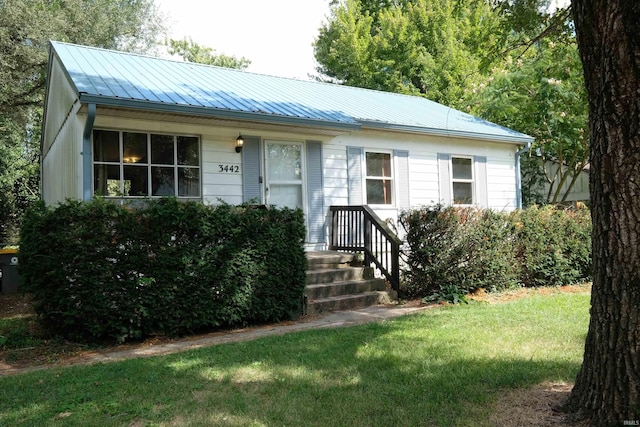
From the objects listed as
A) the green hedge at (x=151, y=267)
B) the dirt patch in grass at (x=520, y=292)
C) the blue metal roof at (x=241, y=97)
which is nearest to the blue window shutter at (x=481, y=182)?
the blue metal roof at (x=241, y=97)

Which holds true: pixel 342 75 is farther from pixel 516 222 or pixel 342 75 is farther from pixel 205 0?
pixel 516 222

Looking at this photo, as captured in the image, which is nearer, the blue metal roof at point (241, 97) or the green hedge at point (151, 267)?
the green hedge at point (151, 267)

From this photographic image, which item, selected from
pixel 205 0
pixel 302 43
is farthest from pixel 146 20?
pixel 302 43

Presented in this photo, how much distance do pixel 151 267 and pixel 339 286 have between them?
10.3 feet

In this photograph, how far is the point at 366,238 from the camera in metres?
8.91

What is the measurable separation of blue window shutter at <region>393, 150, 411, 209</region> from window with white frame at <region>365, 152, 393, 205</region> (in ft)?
0.54

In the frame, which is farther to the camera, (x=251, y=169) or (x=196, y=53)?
(x=196, y=53)

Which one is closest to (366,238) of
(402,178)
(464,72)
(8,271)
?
(402,178)

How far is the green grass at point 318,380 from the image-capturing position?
321cm

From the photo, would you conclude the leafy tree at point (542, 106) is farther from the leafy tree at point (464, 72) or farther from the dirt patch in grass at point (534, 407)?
the dirt patch in grass at point (534, 407)

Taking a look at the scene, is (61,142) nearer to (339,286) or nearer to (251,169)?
(251,169)

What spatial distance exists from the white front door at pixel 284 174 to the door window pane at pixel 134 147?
7.51 ft

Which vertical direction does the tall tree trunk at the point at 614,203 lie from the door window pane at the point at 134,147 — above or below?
below

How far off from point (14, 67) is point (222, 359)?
15161 mm
